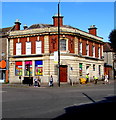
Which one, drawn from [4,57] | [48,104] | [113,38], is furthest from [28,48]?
[113,38]

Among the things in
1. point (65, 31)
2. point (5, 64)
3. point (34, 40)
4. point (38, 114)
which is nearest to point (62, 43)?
point (65, 31)

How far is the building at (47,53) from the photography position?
113ft

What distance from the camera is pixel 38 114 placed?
9891 mm

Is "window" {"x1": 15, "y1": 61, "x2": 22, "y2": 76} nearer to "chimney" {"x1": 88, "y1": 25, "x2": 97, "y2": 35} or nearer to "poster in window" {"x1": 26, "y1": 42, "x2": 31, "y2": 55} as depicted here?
"poster in window" {"x1": 26, "y1": 42, "x2": 31, "y2": 55}

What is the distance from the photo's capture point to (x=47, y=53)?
113ft

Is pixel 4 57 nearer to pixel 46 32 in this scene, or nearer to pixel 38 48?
pixel 38 48

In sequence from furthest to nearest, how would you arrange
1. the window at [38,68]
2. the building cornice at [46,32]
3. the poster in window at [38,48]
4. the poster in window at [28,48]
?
the poster in window at [28,48]
the poster in window at [38,48]
the window at [38,68]
the building cornice at [46,32]

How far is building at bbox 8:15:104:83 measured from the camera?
34375 millimetres

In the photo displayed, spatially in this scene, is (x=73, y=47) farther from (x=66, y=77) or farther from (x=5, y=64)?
(x=5, y=64)

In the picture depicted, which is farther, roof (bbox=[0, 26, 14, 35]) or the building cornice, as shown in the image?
roof (bbox=[0, 26, 14, 35])

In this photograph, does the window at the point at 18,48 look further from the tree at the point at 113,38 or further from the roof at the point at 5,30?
the tree at the point at 113,38

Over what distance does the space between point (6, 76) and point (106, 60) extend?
29.6 metres

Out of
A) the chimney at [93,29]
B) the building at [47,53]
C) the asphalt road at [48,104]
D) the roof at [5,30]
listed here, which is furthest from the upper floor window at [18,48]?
the asphalt road at [48,104]

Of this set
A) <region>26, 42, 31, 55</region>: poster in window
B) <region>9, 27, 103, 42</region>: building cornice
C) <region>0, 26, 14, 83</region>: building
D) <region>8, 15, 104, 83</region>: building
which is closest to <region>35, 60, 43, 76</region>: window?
<region>8, 15, 104, 83</region>: building
